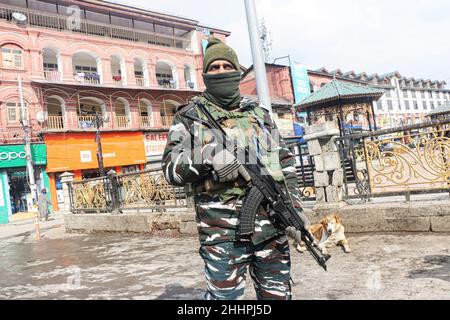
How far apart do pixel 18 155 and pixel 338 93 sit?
58.0 ft

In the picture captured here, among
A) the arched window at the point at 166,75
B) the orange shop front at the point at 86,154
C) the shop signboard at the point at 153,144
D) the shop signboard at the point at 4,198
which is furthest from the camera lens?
the arched window at the point at 166,75

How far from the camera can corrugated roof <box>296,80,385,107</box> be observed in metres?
12.8

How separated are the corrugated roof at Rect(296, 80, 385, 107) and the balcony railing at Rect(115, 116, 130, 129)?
50.8ft

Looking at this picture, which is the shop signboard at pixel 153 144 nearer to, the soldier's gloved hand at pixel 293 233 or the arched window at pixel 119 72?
the arched window at pixel 119 72

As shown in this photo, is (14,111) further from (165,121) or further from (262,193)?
(262,193)

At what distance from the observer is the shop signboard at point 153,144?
25895mm

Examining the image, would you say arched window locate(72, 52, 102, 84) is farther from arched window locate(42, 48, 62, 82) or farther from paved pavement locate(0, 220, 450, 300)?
paved pavement locate(0, 220, 450, 300)

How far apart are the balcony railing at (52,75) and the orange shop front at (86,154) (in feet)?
11.9

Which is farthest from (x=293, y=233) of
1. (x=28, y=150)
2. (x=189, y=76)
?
(x=189, y=76)

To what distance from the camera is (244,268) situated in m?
2.09

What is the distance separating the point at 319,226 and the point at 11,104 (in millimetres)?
21467

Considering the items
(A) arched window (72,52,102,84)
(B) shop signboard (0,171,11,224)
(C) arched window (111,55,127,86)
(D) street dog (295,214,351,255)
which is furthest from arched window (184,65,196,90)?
(D) street dog (295,214,351,255)

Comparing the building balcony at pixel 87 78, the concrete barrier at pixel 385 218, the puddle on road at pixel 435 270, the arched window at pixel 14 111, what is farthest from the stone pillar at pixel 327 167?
the building balcony at pixel 87 78
